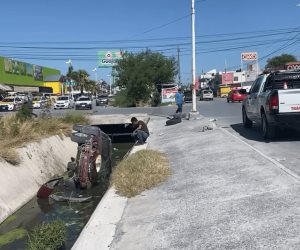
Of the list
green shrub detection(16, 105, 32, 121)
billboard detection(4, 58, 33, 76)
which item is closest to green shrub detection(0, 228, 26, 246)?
green shrub detection(16, 105, 32, 121)

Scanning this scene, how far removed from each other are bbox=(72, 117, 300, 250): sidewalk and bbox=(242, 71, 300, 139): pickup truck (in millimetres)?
2321

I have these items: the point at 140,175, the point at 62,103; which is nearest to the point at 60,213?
the point at 140,175

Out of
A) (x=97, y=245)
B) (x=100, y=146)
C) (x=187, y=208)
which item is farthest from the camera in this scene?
(x=100, y=146)

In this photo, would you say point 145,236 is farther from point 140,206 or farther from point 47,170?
point 47,170

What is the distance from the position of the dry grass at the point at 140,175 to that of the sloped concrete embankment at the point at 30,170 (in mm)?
2940

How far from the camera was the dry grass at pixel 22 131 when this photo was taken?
1506 cm

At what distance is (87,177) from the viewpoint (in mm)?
15227

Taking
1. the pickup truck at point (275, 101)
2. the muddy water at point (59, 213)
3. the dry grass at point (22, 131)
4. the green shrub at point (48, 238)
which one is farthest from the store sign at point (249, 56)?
the green shrub at point (48, 238)

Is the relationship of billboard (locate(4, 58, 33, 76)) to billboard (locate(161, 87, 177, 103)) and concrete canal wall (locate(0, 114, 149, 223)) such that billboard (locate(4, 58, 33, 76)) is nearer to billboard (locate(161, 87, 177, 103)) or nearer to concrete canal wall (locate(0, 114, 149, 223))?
billboard (locate(161, 87, 177, 103))

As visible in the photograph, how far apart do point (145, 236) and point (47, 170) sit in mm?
11330

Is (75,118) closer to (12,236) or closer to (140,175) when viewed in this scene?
(140,175)

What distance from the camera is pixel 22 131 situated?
61.9ft

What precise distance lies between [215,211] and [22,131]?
12.7 metres

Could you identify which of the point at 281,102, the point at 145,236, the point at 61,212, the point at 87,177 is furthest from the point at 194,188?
the point at 87,177
